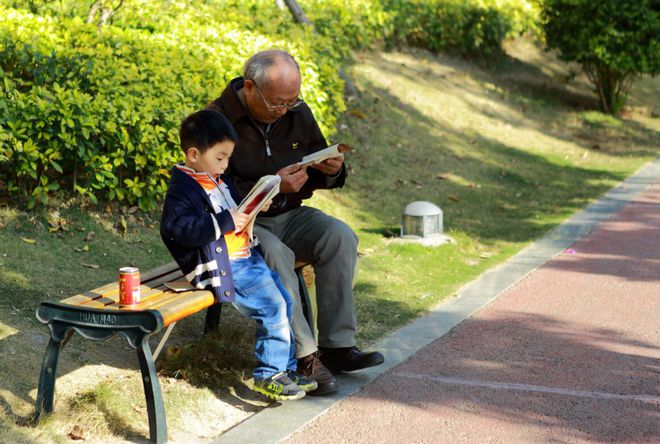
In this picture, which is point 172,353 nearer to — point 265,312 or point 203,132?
point 265,312

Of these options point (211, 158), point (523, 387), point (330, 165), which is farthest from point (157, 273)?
point (523, 387)

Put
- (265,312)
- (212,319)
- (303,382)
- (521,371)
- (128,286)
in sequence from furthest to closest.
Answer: (212,319)
(521,371)
(303,382)
(265,312)
(128,286)

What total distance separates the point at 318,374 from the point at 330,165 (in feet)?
3.56

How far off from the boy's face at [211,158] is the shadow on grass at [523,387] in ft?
4.15

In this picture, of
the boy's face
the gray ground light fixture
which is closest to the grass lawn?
the gray ground light fixture

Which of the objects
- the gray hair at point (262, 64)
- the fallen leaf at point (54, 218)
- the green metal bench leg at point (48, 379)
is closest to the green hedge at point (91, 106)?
the fallen leaf at point (54, 218)

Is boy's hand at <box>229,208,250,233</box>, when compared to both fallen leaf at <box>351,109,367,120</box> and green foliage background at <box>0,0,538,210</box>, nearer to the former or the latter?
green foliage background at <box>0,0,538,210</box>

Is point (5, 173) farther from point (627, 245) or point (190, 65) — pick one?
point (627, 245)

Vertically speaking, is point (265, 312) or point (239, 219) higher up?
point (239, 219)

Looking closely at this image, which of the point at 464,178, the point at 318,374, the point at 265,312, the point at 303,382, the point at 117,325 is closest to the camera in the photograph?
the point at 117,325

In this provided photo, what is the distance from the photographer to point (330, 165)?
5.06 m

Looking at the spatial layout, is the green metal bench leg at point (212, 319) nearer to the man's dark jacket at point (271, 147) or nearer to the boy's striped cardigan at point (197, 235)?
the man's dark jacket at point (271, 147)

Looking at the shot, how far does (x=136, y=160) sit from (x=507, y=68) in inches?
471

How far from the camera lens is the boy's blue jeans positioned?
14.8 feet
